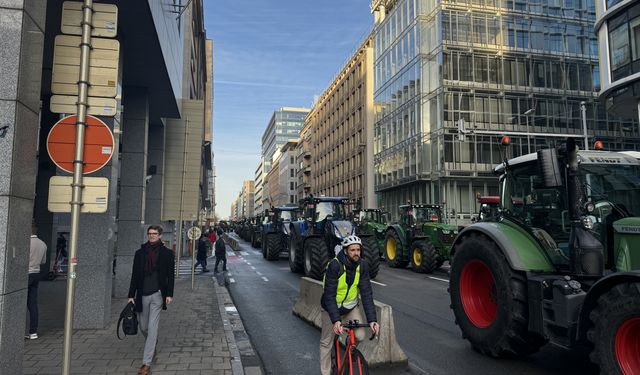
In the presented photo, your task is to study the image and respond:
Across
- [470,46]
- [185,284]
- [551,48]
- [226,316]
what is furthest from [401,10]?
[226,316]

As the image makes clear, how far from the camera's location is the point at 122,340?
717 cm

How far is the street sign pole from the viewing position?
13.2ft

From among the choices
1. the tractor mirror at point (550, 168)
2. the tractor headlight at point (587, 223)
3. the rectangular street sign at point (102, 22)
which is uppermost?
the rectangular street sign at point (102, 22)

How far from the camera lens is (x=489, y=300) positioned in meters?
6.64

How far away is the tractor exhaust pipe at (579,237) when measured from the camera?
15.9 feet

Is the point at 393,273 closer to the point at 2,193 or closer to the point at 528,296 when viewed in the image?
the point at 528,296

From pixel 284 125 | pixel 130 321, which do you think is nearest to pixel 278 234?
pixel 130 321

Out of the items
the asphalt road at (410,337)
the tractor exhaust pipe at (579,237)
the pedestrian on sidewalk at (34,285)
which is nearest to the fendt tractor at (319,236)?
the asphalt road at (410,337)

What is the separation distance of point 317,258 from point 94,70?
10.5 meters

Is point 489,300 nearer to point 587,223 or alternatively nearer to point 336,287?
point 587,223

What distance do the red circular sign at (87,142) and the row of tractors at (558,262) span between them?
4.53 m

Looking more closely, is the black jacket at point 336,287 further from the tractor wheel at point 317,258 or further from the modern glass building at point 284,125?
the modern glass building at point 284,125

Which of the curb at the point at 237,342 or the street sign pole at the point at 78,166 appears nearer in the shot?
the street sign pole at the point at 78,166

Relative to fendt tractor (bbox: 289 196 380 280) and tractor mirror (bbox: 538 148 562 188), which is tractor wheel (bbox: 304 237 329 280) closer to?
fendt tractor (bbox: 289 196 380 280)
